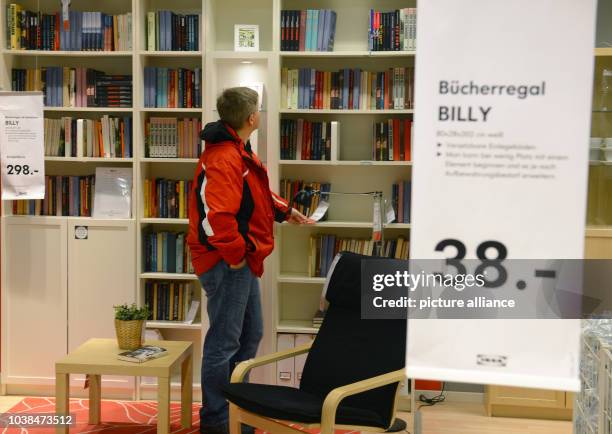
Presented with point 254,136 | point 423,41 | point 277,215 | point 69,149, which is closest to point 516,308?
point 423,41

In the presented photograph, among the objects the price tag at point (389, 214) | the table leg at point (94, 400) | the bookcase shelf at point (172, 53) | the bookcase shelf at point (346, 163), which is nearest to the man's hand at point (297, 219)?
the bookcase shelf at point (346, 163)

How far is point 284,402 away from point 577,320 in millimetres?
1761

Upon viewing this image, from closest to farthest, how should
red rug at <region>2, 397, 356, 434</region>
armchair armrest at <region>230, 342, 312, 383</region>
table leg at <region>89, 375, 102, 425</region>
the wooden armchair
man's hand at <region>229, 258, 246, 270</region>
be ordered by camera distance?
1. the wooden armchair
2. armchair armrest at <region>230, 342, 312, 383</region>
3. man's hand at <region>229, 258, 246, 270</region>
4. red rug at <region>2, 397, 356, 434</region>
5. table leg at <region>89, 375, 102, 425</region>

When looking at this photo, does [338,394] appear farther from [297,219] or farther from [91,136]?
[91,136]

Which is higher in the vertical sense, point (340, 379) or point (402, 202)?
point (402, 202)

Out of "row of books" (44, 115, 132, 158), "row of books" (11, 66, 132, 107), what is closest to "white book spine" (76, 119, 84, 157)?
"row of books" (44, 115, 132, 158)

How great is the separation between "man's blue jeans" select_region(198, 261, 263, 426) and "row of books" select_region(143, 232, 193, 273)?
2.52ft

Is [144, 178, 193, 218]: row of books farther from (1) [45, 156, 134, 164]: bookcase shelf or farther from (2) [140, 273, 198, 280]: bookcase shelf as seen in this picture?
(2) [140, 273, 198, 280]: bookcase shelf

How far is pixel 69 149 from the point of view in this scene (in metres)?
4.59

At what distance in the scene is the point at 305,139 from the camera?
4.47m

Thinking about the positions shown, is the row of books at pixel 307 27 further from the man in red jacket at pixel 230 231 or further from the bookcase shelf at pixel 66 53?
the bookcase shelf at pixel 66 53

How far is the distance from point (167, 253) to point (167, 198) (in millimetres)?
331

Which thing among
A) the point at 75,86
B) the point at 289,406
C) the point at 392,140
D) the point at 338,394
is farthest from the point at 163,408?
the point at 75,86

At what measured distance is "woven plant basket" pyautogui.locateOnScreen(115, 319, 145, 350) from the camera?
3928 mm
